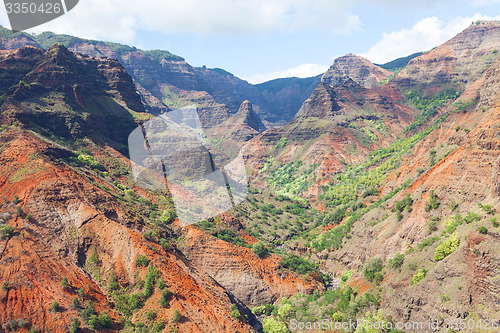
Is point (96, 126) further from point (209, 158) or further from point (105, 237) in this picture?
point (105, 237)

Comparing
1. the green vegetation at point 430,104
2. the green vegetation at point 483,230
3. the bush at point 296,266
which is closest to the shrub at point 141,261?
the bush at point 296,266

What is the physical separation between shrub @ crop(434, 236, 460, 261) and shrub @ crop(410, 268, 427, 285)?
8.12 ft

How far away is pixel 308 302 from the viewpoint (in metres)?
61.9

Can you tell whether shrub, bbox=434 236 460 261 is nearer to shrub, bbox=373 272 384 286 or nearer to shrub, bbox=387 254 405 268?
shrub, bbox=387 254 405 268

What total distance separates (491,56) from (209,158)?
17181 centimetres

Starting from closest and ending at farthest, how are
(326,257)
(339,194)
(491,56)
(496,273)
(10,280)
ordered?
(496,273)
(10,280)
(326,257)
(339,194)
(491,56)

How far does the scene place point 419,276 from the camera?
45969 millimetres

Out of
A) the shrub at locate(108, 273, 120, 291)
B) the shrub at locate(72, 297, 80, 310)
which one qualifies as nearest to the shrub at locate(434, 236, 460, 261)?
the shrub at locate(108, 273, 120, 291)

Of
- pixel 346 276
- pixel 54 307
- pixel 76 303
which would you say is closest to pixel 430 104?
pixel 346 276

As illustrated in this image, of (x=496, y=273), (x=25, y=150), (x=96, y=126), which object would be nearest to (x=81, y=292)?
(x=25, y=150)

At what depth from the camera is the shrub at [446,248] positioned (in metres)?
44.9

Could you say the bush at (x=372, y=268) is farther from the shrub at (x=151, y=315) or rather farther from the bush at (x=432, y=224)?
the shrub at (x=151, y=315)

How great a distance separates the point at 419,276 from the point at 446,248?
203 inches

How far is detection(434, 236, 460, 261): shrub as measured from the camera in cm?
4494
